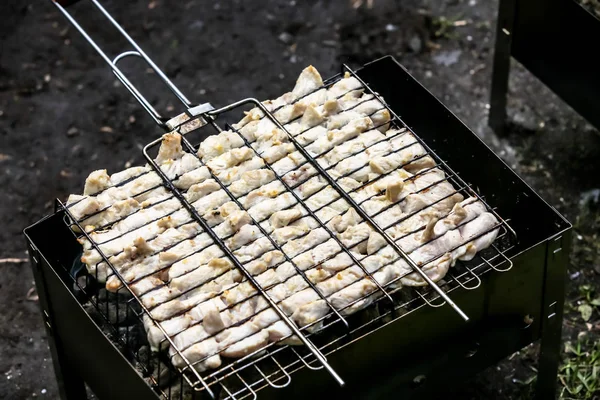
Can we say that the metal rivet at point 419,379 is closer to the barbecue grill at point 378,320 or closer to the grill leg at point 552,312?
the barbecue grill at point 378,320

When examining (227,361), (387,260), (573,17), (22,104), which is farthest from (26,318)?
(573,17)

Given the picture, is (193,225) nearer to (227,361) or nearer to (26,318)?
(227,361)

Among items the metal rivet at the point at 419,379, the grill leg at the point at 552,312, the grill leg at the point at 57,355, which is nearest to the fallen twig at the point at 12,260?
the grill leg at the point at 57,355

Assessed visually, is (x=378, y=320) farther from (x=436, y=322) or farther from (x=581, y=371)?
(x=581, y=371)

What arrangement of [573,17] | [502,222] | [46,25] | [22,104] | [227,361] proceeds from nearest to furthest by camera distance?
[227,361]
[502,222]
[573,17]
[22,104]
[46,25]

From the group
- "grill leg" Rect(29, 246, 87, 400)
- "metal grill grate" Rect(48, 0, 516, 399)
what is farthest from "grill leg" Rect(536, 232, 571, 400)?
"grill leg" Rect(29, 246, 87, 400)

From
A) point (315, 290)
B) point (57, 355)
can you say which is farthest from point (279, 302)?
point (57, 355)
